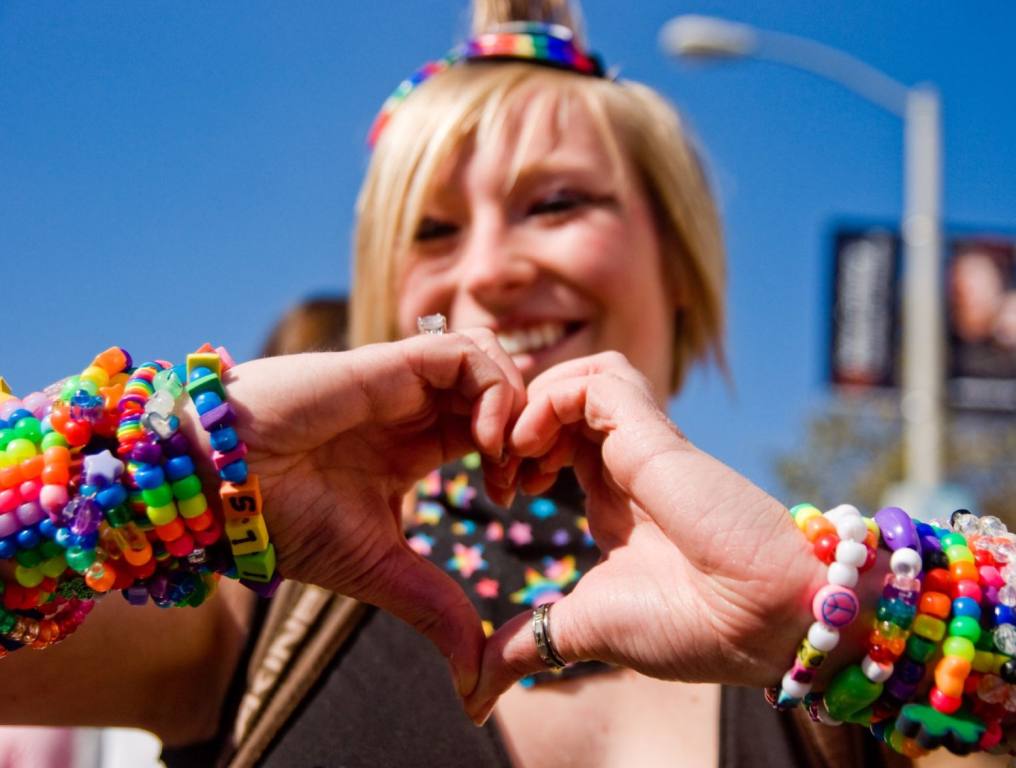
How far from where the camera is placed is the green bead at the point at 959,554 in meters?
1.34

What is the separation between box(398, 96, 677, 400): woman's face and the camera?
86.3 inches

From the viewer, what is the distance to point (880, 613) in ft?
4.24

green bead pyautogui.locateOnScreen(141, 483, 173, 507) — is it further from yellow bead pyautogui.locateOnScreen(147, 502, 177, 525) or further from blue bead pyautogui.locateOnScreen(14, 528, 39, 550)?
blue bead pyautogui.locateOnScreen(14, 528, 39, 550)

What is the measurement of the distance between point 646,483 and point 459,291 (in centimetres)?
92

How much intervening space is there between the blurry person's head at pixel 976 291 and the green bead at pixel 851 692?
8116mm

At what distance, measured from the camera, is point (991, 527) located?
1440 mm

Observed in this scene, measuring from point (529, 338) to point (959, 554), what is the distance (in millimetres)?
1043

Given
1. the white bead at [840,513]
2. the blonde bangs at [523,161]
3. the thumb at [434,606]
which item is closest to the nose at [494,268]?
the blonde bangs at [523,161]

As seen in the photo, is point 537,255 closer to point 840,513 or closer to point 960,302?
point 840,513

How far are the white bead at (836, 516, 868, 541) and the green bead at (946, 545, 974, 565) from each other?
121 millimetres

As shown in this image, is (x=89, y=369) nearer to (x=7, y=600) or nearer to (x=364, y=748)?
(x=7, y=600)

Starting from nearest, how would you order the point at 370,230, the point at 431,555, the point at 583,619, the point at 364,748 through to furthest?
1. the point at 583,619
2. the point at 364,748
3. the point at 431,555
4. the point at 370,230

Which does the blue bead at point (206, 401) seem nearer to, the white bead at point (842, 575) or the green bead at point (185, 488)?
the green bead at point (185, 488)

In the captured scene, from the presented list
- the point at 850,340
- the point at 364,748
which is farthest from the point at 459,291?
the point at 850,340
